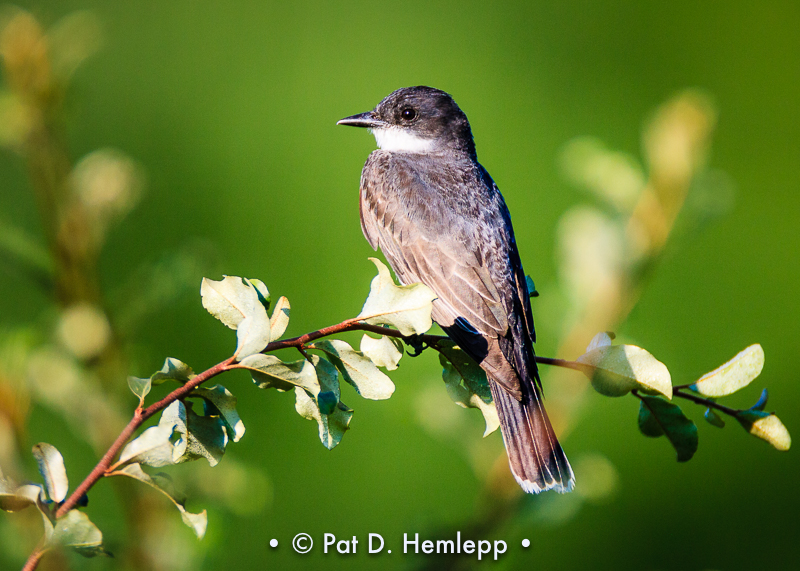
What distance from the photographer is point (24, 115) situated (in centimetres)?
177

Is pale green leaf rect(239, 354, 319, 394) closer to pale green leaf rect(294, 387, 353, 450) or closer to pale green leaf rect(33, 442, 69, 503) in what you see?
pale green leaf rect(294, 387, 353, 450)

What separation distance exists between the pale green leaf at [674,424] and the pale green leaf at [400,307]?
55 centimetres

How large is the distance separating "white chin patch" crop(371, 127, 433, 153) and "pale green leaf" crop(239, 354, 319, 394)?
247cm

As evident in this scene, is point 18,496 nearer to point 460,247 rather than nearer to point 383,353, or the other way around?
point 383,353

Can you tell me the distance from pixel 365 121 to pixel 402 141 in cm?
22

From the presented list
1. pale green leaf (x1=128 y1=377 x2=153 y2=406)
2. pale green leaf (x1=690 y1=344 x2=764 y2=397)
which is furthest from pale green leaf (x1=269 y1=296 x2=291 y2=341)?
pale green leaf (x1=690 y1=344 x2=764 y2=397)

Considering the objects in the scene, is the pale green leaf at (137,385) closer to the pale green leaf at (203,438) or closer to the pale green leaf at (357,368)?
the pale green leaf at (203,438)

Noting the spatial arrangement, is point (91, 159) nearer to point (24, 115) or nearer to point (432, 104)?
point (24, 115)

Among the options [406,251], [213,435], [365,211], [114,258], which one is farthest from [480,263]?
[114,258]

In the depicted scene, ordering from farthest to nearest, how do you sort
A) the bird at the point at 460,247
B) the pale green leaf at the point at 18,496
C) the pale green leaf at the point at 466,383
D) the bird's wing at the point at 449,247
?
1. the bird's wing at the point at 449,247
2. the bird at the point at 460,247
3. the pale green leaf at the point at 466,383
4. the pale green leaf at the point at 18,496

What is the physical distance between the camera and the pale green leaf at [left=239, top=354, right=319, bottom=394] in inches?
44.8

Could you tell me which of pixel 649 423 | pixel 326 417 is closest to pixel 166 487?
pixel 326 417

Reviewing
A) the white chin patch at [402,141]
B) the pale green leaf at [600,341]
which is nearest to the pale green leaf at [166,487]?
the pale green leaf at [600,341]

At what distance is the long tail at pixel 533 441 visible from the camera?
78.4 inches
